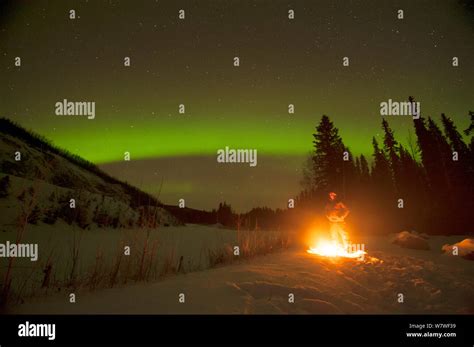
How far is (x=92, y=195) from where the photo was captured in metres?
10.3

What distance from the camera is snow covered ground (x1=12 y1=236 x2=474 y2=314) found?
10.2 ft

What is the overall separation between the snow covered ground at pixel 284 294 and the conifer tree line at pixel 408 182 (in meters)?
15.7

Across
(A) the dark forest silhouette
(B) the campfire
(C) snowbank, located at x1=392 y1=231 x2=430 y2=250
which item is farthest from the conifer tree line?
(B) the campfire

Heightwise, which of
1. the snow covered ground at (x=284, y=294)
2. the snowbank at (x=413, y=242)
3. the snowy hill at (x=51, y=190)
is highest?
the snowy hill at (x=51, y=190)

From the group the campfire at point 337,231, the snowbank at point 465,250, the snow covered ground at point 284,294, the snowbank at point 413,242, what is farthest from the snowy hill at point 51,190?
the snowbank at point 413,242

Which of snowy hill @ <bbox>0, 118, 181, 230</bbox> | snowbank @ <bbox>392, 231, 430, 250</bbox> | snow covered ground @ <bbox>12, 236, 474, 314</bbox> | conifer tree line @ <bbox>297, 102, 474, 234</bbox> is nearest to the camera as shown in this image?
snow covered ground @ <bbox>12, 236, 474, 314</bbox>

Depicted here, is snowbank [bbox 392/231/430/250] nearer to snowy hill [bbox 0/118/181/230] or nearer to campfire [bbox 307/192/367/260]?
campfire [bbox 307/192/367/260]

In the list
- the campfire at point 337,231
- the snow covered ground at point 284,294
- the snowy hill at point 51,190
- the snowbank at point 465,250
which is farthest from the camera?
the campfire at point 337,231

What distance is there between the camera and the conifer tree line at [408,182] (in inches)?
826

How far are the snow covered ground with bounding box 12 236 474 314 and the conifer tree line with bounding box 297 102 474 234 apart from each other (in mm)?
15666

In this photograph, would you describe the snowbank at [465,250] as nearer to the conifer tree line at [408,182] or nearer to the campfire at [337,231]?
the campfire at [337,231]
